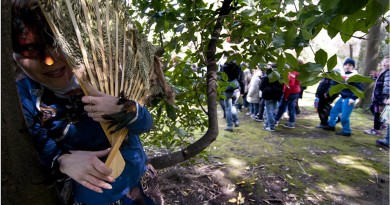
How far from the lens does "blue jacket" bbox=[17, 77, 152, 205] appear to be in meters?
1.09

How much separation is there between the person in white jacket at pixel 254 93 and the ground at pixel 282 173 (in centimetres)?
159

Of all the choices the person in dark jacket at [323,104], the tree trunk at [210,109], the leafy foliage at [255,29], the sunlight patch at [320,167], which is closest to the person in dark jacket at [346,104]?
the person in dark jacket at [323,104]

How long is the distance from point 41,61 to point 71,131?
0.33 meters

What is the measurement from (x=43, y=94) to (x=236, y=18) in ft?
4.35

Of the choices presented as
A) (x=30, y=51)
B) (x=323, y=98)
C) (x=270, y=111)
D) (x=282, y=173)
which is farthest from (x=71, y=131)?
(x=323, y=98)

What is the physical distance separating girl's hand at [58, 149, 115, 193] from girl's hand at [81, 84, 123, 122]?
161 mm

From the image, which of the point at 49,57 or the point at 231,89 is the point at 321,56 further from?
the point at 231,89

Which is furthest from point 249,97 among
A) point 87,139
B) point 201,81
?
point 87,139

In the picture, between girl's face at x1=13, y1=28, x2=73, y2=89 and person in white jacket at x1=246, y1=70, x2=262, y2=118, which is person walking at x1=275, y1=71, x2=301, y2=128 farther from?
girl's face at x1=13, y1=28, x2=73, y2=89

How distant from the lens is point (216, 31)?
2008 millimetres

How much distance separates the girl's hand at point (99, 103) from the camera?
89 cm

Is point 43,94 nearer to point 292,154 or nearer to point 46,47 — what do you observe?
point 46,47

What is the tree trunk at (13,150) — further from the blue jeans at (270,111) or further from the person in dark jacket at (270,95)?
the blue jeans at (270,111)

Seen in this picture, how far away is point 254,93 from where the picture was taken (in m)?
6.79
